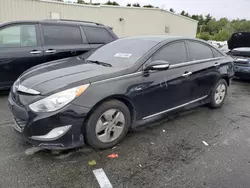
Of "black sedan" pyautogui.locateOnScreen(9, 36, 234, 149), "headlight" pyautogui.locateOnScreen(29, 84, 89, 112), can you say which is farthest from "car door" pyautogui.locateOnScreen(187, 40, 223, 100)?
"headlight" pyautogui.locateOnScreen(29, 84, 89, 112)

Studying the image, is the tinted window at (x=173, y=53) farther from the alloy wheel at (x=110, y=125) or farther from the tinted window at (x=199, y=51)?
the alloy wheel at (x=110, y=125)

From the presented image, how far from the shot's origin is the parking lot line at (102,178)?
227cm

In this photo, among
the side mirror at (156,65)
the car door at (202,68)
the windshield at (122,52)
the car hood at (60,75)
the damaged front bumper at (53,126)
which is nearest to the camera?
the damaged front bumper at (53,126)

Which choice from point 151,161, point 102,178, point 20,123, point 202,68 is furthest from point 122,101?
point 202,68

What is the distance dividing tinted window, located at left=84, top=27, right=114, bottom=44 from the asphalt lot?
8.63 feet

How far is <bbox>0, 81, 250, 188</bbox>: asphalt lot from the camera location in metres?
2.34

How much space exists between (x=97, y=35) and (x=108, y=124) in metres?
3.22

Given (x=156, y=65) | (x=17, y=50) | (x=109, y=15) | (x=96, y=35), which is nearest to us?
(x=156, y=65)

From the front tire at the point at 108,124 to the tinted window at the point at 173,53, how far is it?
98 cm

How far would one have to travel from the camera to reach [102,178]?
7.75 feet

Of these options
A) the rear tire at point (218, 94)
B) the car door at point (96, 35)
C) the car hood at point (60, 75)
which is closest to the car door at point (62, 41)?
the car door at point (96, 35)

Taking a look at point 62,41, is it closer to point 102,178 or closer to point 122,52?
point 122,52

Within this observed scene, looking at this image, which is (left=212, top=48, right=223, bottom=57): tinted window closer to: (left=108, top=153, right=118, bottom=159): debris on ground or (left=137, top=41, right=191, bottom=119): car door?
(left=137, top=41, right=191, bottom=119): car door

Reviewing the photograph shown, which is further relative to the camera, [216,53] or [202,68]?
[216,53]
